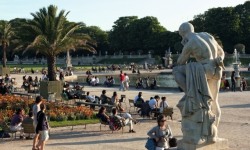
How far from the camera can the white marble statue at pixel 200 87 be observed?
7.62 meters

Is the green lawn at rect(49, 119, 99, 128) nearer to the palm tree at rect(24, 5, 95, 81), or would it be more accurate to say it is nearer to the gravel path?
the gravel path

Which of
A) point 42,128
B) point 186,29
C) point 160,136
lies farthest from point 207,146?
point 42,128

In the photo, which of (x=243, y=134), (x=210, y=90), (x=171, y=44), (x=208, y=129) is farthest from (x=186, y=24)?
(x=171, y=44)

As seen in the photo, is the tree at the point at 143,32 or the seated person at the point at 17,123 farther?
the tree at the point at 143,32

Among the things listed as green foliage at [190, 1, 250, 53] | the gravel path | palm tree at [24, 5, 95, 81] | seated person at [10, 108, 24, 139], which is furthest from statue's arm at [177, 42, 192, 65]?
green foliage at [190, 1, 250, 53]

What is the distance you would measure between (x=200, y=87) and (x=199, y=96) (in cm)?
16

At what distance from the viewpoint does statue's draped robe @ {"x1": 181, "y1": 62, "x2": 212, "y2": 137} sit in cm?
761

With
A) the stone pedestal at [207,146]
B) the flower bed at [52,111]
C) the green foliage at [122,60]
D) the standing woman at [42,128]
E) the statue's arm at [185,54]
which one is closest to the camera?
the stone pedestal at [207,146]

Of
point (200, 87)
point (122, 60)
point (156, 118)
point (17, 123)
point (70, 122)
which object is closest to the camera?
point (200, 87)

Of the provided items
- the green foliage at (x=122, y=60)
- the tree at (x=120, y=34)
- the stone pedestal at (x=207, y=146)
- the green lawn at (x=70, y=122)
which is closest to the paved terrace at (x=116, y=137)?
the green lawn at (x=70, y=122)

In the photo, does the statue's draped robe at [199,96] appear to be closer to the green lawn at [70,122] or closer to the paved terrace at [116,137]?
the paved terrace at [116,137]

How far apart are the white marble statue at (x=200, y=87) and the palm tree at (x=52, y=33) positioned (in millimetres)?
20734

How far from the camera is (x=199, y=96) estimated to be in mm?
7645

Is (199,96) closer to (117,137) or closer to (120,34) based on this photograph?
(117,137)
